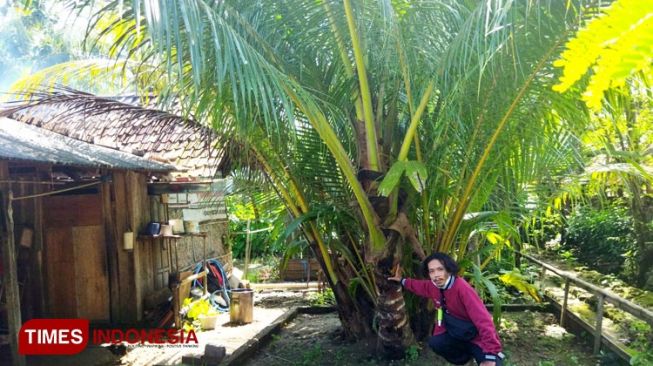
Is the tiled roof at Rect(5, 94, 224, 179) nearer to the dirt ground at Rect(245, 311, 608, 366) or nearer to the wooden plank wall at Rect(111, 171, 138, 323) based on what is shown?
the wooden plank wall at Rect(111, 171, 138, 323)

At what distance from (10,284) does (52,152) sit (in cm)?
141

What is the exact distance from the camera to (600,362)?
5.38m

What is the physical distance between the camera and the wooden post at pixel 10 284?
17.8 ft

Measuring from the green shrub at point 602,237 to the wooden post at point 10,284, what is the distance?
31.4 feet

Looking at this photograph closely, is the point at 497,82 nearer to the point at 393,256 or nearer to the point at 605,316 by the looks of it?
the point at 393,256

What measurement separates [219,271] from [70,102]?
206 inches

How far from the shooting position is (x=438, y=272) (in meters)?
3.96

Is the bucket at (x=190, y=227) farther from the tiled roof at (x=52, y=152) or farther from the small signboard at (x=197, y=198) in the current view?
the tiled roof at (x=52, y=152)

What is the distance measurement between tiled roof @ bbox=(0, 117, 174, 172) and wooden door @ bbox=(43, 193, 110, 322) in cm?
92

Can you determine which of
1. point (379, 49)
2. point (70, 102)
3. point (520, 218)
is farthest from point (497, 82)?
point (70, 102)

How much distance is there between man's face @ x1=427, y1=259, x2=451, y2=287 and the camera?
13.0 feet

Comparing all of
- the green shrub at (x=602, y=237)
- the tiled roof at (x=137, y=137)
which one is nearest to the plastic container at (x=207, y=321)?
the tiled roof at (x=137, y=137)

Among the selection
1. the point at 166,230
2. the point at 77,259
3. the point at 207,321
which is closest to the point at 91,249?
the point at 77,259

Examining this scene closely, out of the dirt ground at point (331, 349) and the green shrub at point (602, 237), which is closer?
the dirt ground at point (331, 349)
